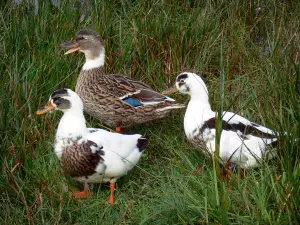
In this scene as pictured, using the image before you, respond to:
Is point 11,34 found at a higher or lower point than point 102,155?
higher

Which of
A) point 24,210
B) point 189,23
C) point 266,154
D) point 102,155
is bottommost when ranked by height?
point 24,210

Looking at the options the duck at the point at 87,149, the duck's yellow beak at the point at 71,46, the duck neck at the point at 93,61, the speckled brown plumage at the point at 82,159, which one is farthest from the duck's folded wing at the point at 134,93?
the speckled brown plumage at the point at 82,159

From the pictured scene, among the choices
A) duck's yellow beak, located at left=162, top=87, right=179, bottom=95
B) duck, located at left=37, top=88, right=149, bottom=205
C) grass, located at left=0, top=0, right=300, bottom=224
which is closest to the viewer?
grass, located at left=0, top=0, right=300, bottom=224

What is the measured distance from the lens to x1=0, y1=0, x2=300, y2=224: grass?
4152mm

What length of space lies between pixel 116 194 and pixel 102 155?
378 millimetres

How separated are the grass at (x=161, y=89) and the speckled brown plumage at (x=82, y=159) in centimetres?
19

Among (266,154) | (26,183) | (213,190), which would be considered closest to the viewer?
(213,190)

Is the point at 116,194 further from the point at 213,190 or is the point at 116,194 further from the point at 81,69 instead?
the point at 81,69

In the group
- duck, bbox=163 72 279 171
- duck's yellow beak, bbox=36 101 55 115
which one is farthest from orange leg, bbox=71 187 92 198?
duck, bbox=163 72 279 171

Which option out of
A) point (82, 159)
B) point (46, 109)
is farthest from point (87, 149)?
point (46, 109)

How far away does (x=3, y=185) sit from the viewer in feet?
15.4

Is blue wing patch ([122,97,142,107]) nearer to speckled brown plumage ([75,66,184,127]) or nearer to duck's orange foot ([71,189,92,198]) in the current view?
speckled brown plumage ([75,66,184,127])

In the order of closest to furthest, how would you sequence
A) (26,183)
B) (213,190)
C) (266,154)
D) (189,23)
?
(213,190) < (266,154) < (26,183) < (189,23)

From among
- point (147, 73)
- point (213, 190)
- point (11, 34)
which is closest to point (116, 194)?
point (213, 190)
